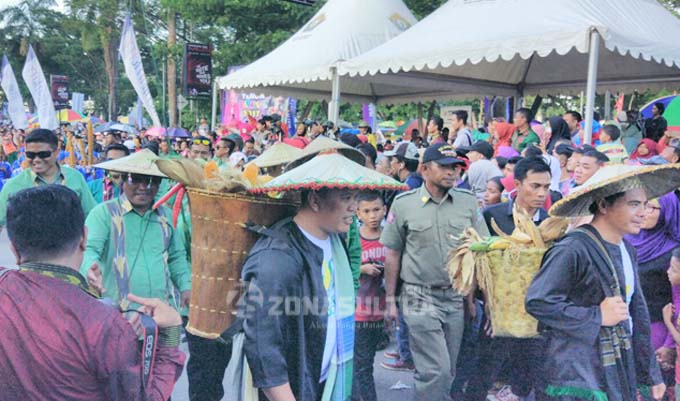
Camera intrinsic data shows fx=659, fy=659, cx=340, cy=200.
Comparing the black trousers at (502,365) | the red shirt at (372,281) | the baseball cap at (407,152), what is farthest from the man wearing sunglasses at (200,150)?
the black trousers at (502,365)

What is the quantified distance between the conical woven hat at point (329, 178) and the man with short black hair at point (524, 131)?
242 inches

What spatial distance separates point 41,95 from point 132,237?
1275cm

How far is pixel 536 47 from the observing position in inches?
284

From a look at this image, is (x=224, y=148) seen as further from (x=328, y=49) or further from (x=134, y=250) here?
(x=134, y=250)

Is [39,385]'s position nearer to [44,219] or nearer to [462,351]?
[44,219]

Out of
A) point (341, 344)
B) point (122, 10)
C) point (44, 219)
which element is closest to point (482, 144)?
point (341, 344)

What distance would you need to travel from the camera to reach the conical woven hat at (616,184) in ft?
9.64

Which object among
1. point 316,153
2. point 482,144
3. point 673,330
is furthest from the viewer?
point 482,144

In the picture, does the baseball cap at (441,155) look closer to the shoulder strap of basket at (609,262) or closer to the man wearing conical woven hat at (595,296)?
the man wearing conical woven hat at (595,296)

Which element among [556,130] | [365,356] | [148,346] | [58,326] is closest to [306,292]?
[148,346]

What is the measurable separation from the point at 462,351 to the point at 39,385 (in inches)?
141

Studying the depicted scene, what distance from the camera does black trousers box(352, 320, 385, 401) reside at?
4.88 m

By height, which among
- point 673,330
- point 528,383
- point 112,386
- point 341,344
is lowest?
point 528,383

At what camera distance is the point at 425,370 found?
4.44 metres
